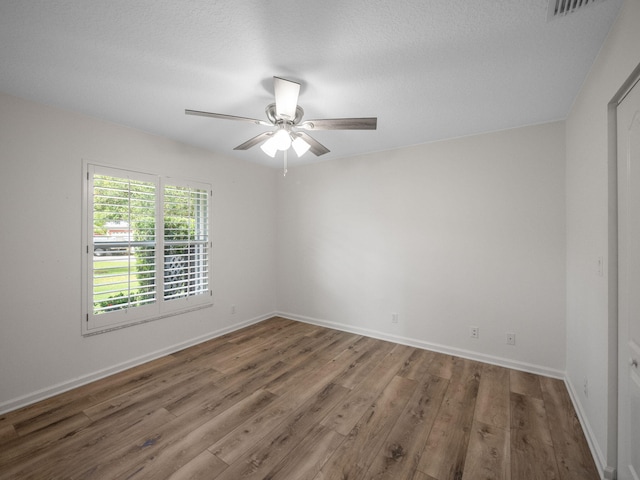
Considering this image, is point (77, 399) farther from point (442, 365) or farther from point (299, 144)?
point (442, 365)

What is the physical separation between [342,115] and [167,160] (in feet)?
6.68

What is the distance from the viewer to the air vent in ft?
4.15

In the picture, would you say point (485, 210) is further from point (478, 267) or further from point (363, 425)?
point (363, 425)

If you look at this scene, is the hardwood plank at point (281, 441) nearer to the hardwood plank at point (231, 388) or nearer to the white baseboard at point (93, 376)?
the hardwood plank at point (231, 388)

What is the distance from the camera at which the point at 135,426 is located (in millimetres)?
1956

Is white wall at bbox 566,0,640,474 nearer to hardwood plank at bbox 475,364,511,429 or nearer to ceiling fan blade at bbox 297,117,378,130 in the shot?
hardwood plank at bbox 475,364,511,429

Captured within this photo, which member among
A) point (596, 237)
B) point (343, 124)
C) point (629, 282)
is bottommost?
point (629, 282)

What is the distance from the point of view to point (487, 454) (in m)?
1.70

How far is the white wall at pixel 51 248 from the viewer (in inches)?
84.0

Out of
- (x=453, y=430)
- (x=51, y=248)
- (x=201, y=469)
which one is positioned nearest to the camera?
(x=201, y=469)

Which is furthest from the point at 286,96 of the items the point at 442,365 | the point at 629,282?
the point at 442,365

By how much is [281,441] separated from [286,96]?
2.27 meters

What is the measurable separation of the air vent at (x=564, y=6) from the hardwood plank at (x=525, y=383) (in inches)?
105

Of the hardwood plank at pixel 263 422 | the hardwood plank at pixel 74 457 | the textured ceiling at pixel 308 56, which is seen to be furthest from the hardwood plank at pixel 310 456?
the textured ceiling at pixel 308 56
